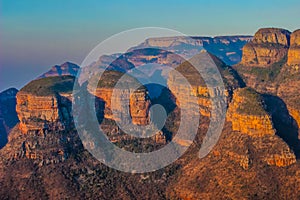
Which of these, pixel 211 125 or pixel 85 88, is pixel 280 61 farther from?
pixel 85 88

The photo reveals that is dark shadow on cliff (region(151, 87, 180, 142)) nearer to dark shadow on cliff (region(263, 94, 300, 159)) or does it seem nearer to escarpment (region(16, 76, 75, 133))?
dark shadow on cliff (region(263, 94, 300, 159))

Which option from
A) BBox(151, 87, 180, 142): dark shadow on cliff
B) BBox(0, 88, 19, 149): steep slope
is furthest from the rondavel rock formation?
BBox(0, 88, 19, 149): steep slope

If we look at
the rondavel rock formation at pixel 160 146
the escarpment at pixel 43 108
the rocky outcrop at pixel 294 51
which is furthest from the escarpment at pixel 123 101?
the rocky outcrop at pixel 294 51

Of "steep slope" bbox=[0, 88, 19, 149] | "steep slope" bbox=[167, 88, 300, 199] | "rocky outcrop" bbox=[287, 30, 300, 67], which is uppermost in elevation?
"rocky outcrop" bbox=[287, 30, 300, 67]

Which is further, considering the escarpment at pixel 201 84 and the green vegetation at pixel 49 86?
the escarpment at pixel 201 84

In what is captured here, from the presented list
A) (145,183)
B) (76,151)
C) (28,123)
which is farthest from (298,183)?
(28,123)

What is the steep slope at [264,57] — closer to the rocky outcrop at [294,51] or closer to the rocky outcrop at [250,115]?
the rocky outcrop at [294,51]
